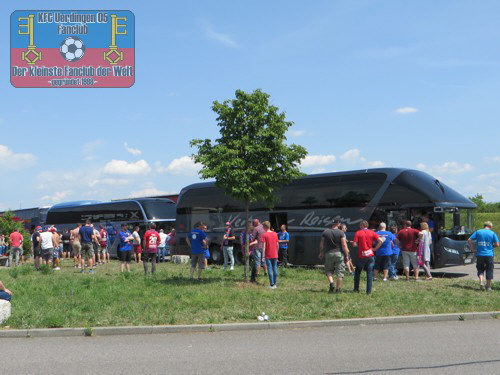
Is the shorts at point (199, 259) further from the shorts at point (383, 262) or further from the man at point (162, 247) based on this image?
the man at point (162, 247)

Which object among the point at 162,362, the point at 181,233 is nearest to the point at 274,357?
the point at 162,362

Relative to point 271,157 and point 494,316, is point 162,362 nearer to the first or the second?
point 494,316

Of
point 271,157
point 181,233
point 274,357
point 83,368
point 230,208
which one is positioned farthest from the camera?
point 181,233

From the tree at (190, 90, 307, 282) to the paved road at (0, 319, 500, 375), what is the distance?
18.6 ft

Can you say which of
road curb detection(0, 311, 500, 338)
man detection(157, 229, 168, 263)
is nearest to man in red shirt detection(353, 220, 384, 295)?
road curb detection(0, 311, 500, 338)

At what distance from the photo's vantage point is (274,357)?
23.5ft

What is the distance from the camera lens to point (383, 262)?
1562 centimetres

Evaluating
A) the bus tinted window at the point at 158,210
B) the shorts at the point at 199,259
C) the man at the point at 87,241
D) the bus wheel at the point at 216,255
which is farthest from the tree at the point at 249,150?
the bus tinted window at the point at 158,210

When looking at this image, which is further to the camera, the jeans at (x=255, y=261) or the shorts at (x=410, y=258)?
the shorts at (x=410, y=258)

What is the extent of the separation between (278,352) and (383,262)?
8.80m

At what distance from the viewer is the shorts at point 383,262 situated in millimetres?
15532

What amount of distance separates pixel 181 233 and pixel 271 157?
13.3 meters

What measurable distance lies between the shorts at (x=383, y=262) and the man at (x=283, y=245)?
15.2 ft

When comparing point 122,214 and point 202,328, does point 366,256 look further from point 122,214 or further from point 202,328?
point 122,214
